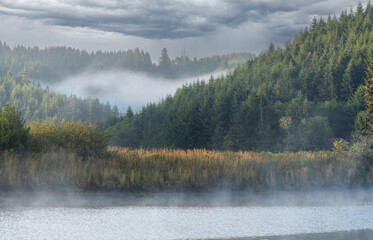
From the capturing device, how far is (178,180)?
9438 millimetres

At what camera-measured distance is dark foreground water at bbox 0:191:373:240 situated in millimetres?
6344

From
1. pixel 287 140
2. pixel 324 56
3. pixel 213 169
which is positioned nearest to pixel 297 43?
pixel 324 56

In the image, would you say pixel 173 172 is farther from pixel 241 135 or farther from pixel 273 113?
pixel 273 113

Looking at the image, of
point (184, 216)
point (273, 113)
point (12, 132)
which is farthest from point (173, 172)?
point (273, 113)

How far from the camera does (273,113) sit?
96.2 metres

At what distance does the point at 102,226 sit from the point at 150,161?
3.82 meters

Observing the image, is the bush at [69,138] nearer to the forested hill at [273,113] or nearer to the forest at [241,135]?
the forest at [241,135]

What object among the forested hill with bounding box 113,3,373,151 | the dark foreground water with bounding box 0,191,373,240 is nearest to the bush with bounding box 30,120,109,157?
the dark foreground water with bounding box 0,191,373,240

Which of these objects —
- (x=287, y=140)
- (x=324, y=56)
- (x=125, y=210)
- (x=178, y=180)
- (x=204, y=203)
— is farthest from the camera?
(x=324, y=56)

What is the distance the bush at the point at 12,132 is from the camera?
31.7 ft

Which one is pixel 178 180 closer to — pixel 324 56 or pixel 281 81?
pixel 281 81

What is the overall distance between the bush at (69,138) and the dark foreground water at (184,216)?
249 centimetres

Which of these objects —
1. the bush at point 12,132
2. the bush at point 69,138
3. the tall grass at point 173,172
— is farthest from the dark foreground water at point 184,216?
the bush at point 69,138

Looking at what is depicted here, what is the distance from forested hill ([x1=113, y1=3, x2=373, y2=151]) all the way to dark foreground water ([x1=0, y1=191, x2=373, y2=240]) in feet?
256
